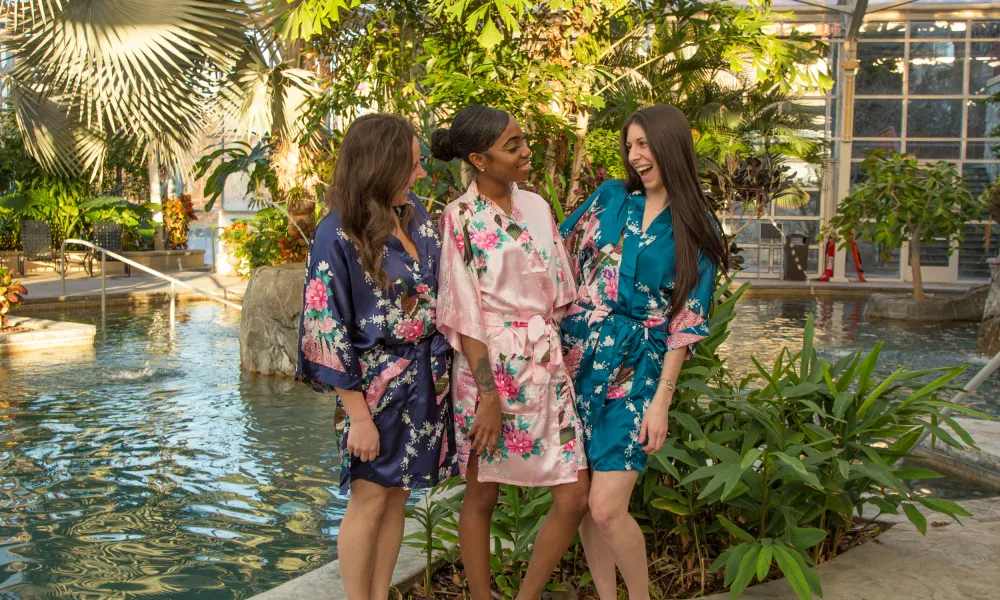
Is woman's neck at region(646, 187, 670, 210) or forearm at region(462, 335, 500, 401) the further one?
woman's neck at region(646, 187, 670, 210)

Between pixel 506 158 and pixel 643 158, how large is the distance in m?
0.38

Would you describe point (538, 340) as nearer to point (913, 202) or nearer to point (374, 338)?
point (374, 338)

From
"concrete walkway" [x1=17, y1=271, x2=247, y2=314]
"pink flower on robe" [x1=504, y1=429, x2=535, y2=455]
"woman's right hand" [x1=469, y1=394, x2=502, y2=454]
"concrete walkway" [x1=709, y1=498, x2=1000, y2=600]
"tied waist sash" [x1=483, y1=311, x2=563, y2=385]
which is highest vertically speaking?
"tied waist sash" [x1=483, y1=311, x2=563, y2=385]

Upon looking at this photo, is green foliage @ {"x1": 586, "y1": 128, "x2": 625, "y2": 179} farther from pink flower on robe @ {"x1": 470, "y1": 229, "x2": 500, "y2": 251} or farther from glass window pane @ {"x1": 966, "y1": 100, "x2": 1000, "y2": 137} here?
glass window pane @ {"x1": 966, "y1": 100, "x2": 1000, "y2": 137}

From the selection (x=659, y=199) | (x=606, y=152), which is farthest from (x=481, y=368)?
(x=606, y=152)

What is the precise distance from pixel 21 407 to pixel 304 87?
4.16 meters

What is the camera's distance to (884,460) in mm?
2959

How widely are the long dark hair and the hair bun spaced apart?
506mm

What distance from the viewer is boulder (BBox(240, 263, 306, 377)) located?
7.94 metres

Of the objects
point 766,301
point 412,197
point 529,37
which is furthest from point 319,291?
point 766,301

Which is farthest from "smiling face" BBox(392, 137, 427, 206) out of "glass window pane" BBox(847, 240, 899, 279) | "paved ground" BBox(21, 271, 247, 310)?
"glass window pane" BBox(847, 240, 899, 279)

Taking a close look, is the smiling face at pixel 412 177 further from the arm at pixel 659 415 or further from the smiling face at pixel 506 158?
the arm at pixel 659 415

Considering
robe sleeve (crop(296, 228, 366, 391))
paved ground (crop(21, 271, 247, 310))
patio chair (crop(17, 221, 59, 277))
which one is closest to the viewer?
robe sleeve (crop(296, 228, 366, 391))

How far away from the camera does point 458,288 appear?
8.00ft
